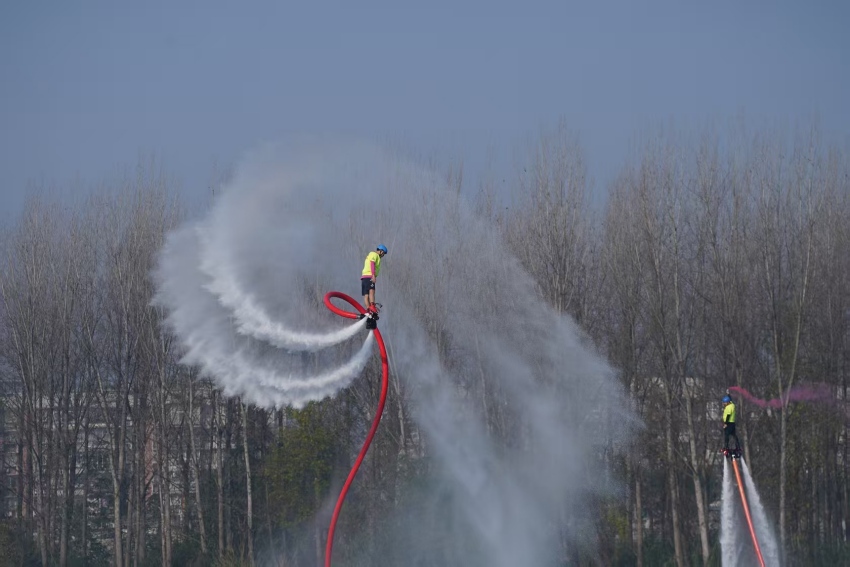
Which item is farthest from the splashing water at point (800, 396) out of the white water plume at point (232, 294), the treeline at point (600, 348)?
the white water plume at point (232, 294)

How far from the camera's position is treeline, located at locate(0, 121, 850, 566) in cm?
4091

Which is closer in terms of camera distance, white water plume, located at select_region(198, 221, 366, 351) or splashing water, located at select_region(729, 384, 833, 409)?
white water plume, located at select_region(198, 221, 366, 351)

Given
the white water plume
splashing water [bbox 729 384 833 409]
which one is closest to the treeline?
splashing water [bbox 729 384 833 409]

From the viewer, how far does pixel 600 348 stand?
4372cm

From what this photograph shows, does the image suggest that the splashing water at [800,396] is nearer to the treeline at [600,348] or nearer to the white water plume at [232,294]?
the treeline at [600,348]

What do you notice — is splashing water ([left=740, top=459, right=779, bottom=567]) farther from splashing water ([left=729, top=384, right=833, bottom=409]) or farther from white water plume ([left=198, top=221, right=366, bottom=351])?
white water plume ([left=198, top=221, right=366, bottom=351])

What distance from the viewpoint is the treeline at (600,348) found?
4091 centimetres

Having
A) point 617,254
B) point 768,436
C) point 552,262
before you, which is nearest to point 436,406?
point 552,262

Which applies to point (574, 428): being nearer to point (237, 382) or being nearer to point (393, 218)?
point (393, 218)

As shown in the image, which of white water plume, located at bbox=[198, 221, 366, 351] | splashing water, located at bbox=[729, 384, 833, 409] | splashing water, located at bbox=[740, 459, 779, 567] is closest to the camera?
white water plume, located at bbox=[198, 221, 366, 351]

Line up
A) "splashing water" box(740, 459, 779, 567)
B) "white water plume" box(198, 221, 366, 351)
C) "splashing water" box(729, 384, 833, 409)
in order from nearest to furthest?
"white water plume" box(198, 221, 366, 351) < "splashing water" box(740, 459, 779, 567) < "splashing water" box(729, 384, 833, 409)

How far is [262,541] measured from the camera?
46.1 metres

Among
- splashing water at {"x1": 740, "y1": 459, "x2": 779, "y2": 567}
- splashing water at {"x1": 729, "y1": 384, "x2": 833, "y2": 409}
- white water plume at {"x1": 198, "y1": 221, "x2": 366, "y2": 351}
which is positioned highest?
white water plume at {"x1": 198, "y1": 221, "x2": 366, "y2": 351}

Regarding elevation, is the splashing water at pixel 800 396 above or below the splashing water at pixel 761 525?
above
